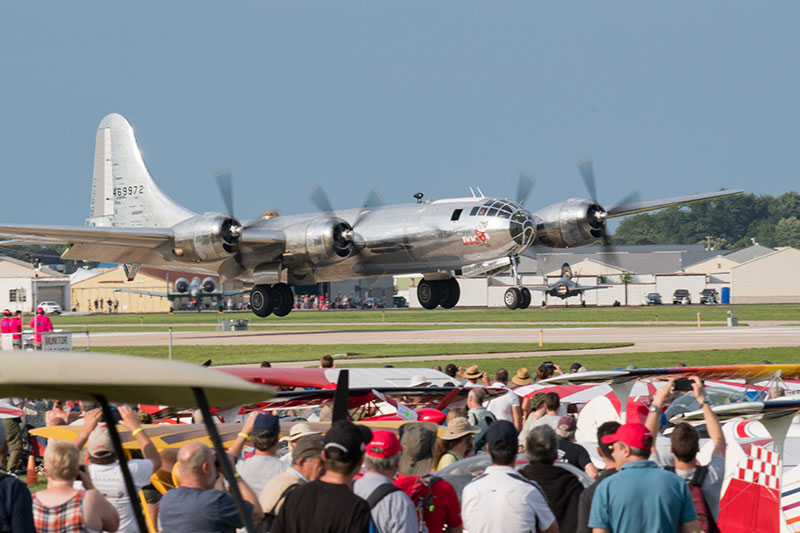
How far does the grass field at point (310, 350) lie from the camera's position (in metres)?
38.0

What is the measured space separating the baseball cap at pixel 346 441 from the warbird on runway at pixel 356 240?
3262 centimetres

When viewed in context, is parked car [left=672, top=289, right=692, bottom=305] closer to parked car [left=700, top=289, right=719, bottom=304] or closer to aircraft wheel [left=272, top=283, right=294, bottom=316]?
parked car [left=700, top=289, right=719, bottom=304]

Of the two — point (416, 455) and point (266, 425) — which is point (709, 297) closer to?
point (266, 425)

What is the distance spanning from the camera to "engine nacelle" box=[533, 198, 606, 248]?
40438 millimetres

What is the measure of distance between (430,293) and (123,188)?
19.5 meters

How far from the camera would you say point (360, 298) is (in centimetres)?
12206

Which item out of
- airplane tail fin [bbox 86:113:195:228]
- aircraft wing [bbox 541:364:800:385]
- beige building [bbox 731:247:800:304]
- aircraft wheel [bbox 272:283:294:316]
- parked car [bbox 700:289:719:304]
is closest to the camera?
aircraft wing [bbox 541:364:800:385]

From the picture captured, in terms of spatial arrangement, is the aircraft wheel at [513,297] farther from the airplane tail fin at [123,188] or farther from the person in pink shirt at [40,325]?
the airplane tail fin at [123,188]

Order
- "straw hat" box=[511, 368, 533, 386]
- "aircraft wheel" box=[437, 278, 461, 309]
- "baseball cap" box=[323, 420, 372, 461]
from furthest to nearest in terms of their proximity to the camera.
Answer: "aircraft wheel" box=[437, 278, 461, 309] < "straw hat" box=[511, 368, 533, 386] < "baseball cap" box=[323, 420, 372, 461]

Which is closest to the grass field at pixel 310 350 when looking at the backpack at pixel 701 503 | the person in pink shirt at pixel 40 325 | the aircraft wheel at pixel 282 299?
the aircraft wheel at pixel 282 299

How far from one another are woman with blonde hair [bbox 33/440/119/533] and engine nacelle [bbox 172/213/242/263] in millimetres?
35050

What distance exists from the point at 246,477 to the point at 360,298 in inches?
4529

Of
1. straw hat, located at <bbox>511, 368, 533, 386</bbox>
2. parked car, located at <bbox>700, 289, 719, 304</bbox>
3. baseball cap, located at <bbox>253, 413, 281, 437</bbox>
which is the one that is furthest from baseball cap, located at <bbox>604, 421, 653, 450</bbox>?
parked car, located at <bbox>700, 289, 719, 304</bbox>

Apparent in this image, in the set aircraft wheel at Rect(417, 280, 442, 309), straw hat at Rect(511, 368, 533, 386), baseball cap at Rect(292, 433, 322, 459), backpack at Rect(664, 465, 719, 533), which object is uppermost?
aircraft wheel at Rect(417, 280, 442, 309)
